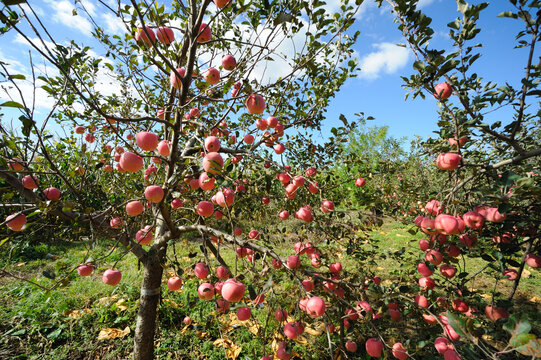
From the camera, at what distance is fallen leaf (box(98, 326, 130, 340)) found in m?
2.53

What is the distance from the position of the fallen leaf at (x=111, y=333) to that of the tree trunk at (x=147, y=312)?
890mm

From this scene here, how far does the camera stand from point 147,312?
1953 millimetres

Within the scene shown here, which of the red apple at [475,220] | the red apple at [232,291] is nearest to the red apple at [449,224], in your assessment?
the red apple at [475,220]

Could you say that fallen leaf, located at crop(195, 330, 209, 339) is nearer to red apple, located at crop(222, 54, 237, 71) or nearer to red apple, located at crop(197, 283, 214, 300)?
red apple, located at crop(197, 283, 214, 300)

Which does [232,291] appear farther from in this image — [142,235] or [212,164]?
[142,235]

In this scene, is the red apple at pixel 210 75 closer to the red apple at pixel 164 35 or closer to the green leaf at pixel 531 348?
the red apple at pixel 164 35

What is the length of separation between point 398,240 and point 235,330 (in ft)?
16.8

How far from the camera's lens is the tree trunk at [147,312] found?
1934mm

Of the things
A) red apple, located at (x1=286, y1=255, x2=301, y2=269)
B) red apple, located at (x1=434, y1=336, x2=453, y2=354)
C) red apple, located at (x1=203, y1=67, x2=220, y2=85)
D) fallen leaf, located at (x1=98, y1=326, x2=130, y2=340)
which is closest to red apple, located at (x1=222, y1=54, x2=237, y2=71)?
red apple, located at (x1=203, y1=67, x2=220, y2=85)

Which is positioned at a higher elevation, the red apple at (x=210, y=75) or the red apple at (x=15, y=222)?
the red apple at (x=210, y=75)

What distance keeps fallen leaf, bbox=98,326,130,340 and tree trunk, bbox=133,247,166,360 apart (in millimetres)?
890

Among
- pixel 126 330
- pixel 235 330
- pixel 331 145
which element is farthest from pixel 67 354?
pixel 331 145

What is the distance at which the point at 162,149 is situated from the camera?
5.38 ft

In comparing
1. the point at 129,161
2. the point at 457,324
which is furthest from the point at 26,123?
the point at 457,324
